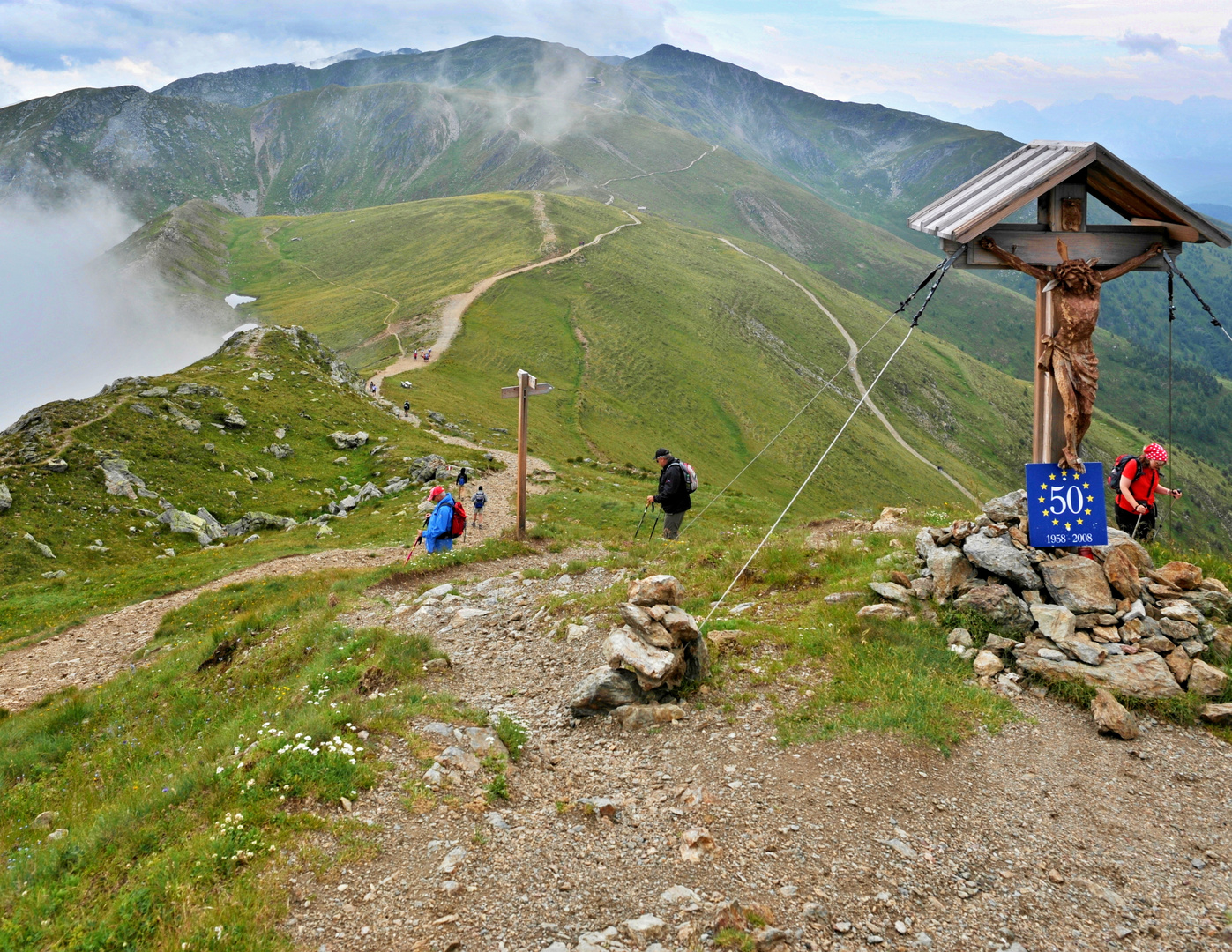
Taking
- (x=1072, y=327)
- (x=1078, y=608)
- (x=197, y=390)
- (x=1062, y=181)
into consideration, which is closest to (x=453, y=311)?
(x=197, y=390)

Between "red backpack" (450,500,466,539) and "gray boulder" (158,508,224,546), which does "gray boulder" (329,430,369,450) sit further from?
"red backpack" (450,500,466,539)

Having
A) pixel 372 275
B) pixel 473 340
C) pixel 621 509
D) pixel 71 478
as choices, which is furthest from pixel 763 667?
pixel 372 275

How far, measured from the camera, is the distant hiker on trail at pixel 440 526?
1923cm

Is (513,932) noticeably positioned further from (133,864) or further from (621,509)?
(621,509)

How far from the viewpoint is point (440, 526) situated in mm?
19234

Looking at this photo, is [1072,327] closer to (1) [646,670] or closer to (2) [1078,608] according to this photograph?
(2) [1078,608]

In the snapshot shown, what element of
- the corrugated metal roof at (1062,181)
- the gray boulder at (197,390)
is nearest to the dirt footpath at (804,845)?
the corrugated metal roof at (1062,181)

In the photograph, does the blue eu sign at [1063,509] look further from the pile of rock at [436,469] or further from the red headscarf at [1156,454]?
the pile of rock at [436,469]

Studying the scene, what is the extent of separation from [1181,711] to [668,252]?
140 meters

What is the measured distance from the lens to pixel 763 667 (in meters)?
10.1

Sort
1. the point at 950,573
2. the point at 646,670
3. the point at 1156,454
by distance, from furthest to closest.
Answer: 1. the point at 1156,454
2. the point at 950,573
3. the point at 646,670

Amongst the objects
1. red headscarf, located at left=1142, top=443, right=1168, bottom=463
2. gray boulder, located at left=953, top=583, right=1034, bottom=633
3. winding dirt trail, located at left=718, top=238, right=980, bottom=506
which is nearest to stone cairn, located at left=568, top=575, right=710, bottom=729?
gray boulder, located at left=953, top=583, right=1034, bottom=633

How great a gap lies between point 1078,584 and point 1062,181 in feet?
18.9

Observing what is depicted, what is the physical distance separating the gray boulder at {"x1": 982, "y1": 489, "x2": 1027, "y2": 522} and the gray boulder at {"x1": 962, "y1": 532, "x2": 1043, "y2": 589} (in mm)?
583
